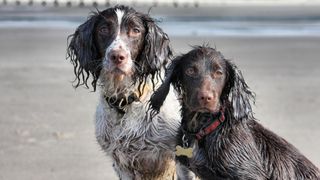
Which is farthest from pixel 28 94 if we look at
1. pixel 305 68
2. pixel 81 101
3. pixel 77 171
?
pixel 305 68

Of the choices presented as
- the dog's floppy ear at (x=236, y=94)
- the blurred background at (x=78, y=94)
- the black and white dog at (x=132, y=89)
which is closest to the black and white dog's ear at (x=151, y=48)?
the black and white dog at (x=132, y=89)

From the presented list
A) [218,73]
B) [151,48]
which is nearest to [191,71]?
[218,73]

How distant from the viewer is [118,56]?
545 cm

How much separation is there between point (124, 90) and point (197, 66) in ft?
2.03

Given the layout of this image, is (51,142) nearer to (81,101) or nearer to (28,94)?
(81,101)

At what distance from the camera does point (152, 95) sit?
5.63 meters

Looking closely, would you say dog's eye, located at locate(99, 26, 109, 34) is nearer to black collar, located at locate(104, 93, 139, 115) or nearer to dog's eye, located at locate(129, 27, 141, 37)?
dog's eye, located at locate(129, 27, 141, 37)

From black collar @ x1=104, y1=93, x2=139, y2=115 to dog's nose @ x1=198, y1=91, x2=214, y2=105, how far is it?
0.72m

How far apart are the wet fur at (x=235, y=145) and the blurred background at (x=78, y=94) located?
0.51 metres

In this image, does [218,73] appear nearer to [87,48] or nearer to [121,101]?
[121,101]

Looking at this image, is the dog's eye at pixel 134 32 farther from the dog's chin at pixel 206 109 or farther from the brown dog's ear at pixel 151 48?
the dog's chin at pixel 206 109

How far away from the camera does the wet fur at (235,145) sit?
5324 millimetres

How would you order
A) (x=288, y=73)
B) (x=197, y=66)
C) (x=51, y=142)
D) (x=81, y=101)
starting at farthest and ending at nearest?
(x=288, y=73)
(x=81, y=101)
(x=51, y=142)
(x=197, y=66)

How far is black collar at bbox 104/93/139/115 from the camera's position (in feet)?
19.1
